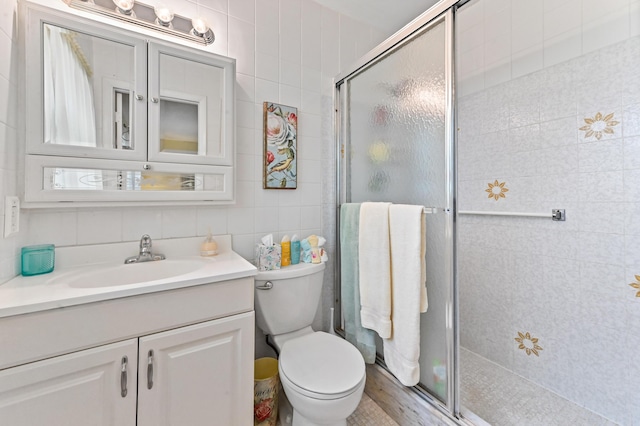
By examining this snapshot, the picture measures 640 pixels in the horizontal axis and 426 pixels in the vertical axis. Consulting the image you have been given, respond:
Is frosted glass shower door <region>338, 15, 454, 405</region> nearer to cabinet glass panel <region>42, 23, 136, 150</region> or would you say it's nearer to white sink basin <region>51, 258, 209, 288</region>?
white sink basin <region>51, 258, 209, 288</region>

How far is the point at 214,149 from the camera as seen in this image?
1.28 m

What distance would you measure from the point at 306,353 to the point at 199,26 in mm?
1590

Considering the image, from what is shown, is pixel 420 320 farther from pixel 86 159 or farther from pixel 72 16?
pixel 72 16

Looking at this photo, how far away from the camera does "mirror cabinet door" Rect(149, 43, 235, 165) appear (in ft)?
3.79

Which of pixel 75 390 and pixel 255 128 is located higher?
pixel 255 128

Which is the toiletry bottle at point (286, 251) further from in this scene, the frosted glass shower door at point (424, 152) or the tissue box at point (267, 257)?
the frosted glass shower door at point (424, 152)

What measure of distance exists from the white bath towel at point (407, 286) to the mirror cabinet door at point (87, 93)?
45.4 inches

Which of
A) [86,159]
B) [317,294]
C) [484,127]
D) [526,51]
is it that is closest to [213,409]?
[317,294]

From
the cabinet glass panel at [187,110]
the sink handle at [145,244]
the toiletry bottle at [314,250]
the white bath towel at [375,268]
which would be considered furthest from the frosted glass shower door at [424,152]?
the sink handle at [145,244]

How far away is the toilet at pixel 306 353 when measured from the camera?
3.19 ft

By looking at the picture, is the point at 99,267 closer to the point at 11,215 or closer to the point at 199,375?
the point at 11,215

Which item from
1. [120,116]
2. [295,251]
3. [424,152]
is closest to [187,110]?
[120,116]

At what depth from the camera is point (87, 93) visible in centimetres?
105

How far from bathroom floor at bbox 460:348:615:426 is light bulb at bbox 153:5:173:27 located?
2090 mm
